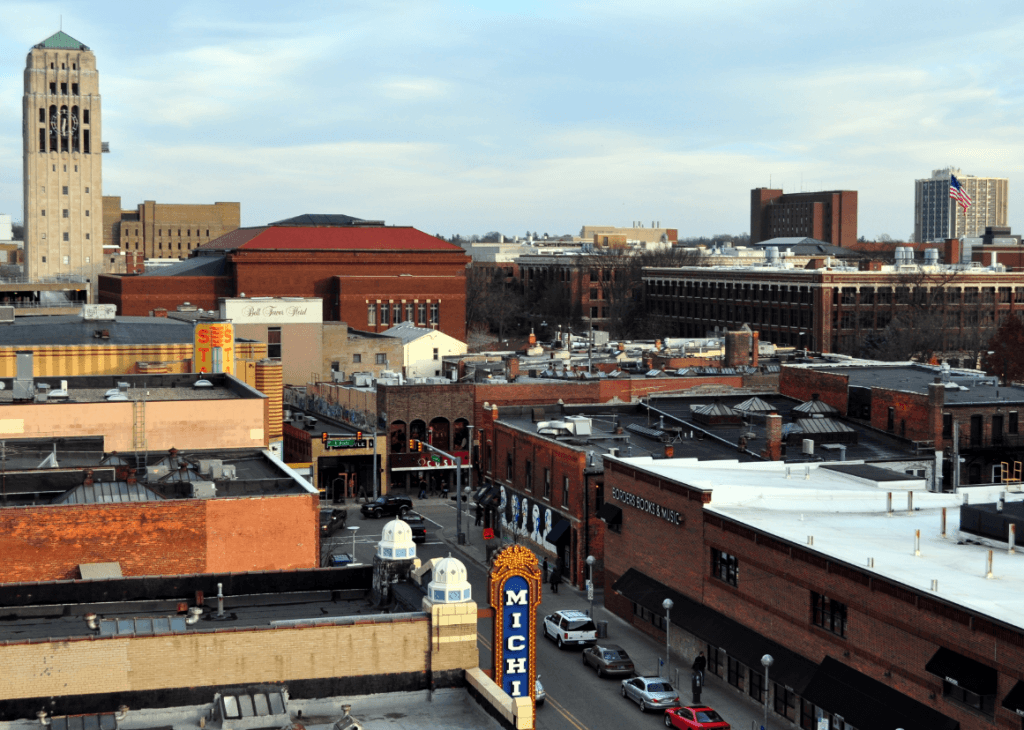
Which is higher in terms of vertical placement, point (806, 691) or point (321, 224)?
point (321, 224)

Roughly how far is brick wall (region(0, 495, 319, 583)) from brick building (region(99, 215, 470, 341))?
91.6 m

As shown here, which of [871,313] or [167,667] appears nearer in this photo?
[167,667]

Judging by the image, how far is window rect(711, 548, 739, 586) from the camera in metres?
44.1

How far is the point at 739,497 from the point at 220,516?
61.6ft

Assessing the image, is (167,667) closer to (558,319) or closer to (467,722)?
(467,722)

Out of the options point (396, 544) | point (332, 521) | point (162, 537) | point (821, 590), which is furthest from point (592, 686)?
point (332, 521)

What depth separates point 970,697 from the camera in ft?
108

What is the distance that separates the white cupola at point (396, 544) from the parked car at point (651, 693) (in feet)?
50.4

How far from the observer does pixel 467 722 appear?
77.5ft

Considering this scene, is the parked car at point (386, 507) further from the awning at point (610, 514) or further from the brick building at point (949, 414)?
the brick building at point (949, 414)

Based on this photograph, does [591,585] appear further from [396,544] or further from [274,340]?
[274,340]

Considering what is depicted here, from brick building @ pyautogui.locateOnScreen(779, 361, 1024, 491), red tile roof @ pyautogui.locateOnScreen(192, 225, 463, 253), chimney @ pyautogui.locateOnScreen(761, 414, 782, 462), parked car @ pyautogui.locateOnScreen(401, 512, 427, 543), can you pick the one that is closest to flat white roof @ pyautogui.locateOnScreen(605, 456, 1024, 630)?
chimney @ pyautogui.locateOnScreen(761, 414, 782, 462)

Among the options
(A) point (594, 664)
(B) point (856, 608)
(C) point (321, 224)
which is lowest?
(A) point (594, 664)

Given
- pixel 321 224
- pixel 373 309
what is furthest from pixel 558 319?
pixel 373 309
